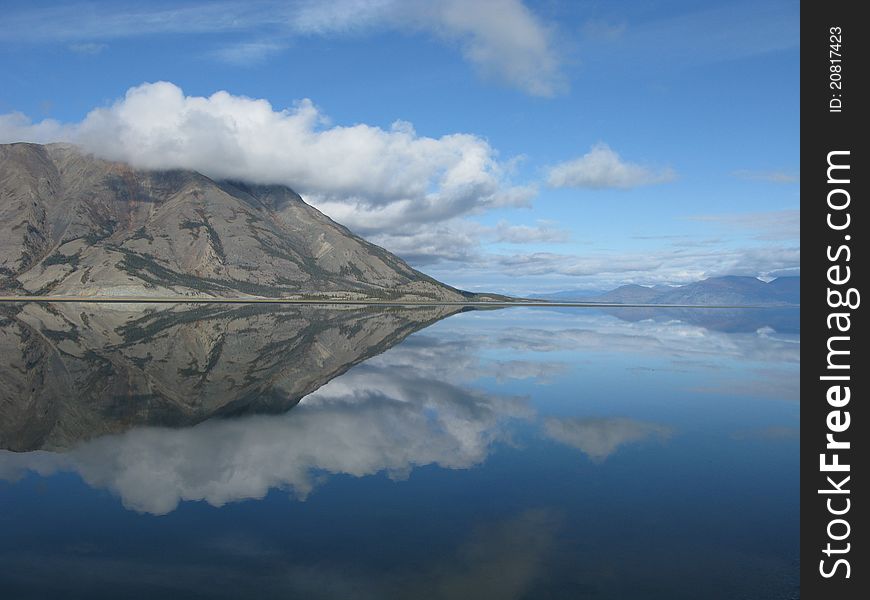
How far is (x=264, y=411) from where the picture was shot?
47.9 meters

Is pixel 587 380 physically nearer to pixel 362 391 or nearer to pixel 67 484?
pixel 362 391

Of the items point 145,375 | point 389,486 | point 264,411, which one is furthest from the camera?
point 145,375

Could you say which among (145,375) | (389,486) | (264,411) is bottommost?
(389,486)

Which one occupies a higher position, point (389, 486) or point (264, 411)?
point (264, 411)

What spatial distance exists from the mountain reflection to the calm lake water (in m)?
0.27

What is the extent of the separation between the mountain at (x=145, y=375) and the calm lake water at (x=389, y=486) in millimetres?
459

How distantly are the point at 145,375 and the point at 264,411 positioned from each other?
2331 centimetres
